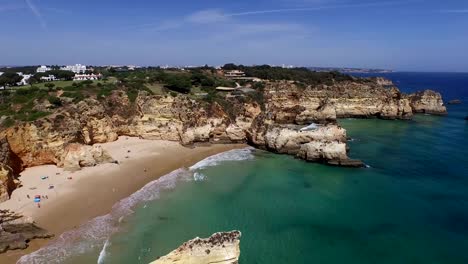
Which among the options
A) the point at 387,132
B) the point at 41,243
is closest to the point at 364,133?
the point at 387,132

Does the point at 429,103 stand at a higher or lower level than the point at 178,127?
higher

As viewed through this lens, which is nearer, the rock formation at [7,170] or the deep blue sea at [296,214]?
the deep blue sea at [296,214]

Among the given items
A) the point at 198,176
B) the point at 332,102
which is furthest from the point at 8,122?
the point at 332,102

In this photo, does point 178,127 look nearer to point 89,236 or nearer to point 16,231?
point 89,236

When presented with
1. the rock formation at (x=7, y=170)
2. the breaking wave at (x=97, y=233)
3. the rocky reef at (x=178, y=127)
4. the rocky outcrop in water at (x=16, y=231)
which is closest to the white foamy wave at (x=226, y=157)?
the rocky reef at (x=178, y=127)

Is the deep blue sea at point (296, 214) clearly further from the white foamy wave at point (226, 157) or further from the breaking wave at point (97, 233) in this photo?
the white foamy wave at point (226, 157)
